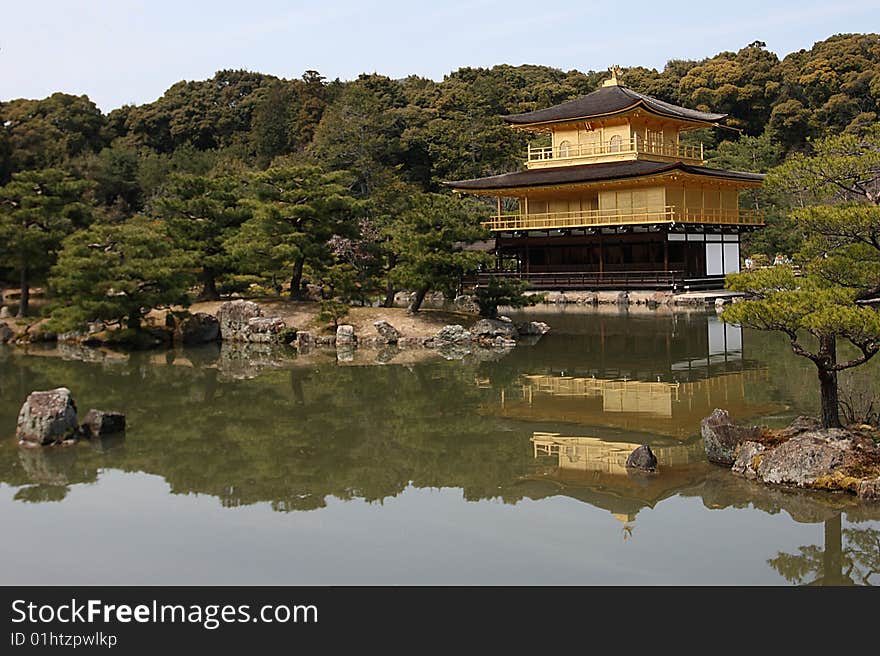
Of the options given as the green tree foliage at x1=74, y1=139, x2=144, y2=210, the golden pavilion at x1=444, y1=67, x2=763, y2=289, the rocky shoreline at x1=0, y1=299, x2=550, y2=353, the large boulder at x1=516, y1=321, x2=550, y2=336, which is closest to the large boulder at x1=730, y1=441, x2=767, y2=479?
the rocky shoreline at x1=0, y1=299, x2=550, y2=353

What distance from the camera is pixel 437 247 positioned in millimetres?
19734

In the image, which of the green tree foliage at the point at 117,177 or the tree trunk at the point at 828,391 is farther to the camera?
the green tree foliage at the point at 117,177

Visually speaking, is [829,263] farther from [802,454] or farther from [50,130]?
[50,130]

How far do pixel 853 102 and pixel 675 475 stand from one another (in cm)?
4822

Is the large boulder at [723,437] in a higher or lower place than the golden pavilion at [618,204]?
lower

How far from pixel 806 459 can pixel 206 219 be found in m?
19.0

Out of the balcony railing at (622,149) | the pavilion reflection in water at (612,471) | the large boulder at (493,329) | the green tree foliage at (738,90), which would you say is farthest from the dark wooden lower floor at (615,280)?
the green tree foliage at (738,90)

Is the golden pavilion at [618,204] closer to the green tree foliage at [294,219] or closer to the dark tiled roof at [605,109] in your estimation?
the dark tiled roof at [605,109]

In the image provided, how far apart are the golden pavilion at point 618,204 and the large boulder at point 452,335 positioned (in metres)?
10.5

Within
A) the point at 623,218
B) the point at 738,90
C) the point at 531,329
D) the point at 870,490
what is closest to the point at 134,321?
the point at 531,329

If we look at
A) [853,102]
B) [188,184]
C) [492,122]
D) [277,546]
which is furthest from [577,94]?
[277,546]

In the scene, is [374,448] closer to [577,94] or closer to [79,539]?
[79,539]

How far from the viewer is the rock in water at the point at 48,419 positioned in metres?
10.3

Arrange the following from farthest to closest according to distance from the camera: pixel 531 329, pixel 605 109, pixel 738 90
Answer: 1. pixel 738 90
2. pixel 605 109
3. pixel 531 329
